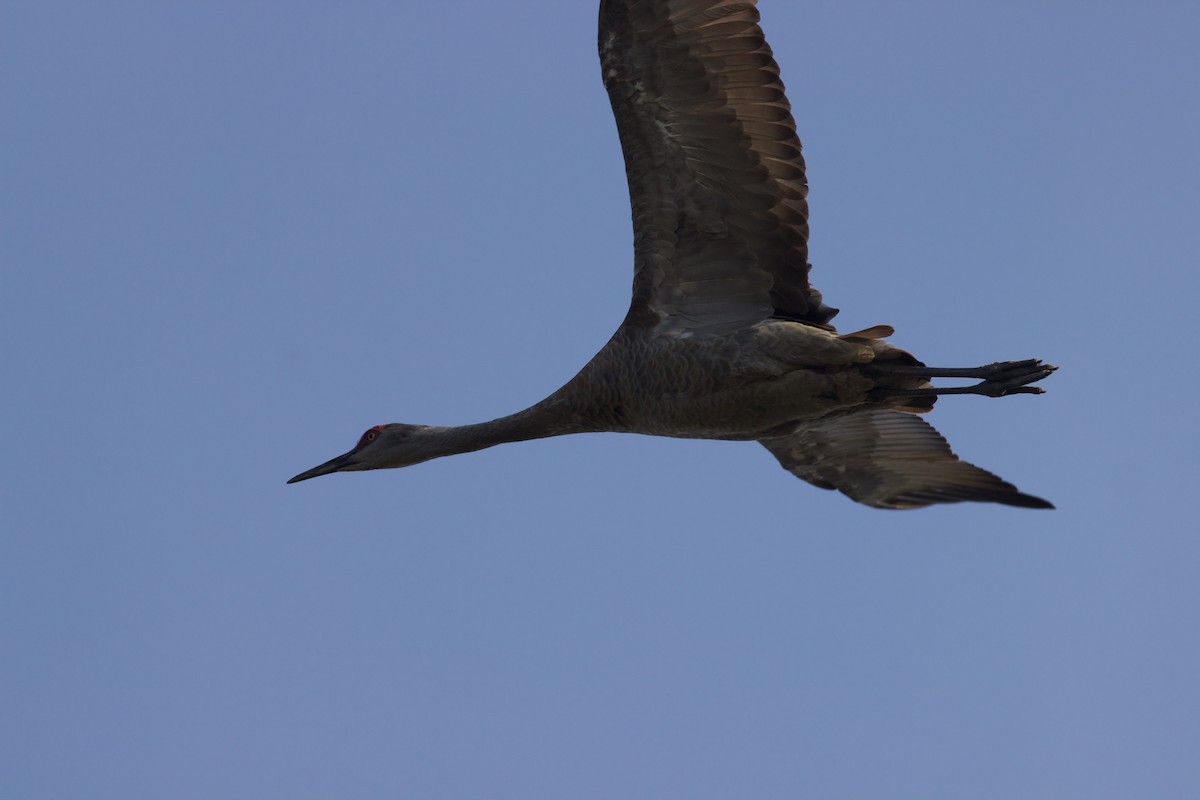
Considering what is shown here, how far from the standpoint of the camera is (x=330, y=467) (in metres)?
13.1

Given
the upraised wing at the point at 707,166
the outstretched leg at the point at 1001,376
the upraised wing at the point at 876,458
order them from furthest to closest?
the upraised wing at the point at 876,458, the outstretched leg at the point at 1001,376, the upraised wing at the point at 707,166

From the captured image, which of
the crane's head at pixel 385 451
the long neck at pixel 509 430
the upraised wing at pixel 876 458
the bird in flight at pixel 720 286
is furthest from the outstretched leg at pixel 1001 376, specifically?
the crane's head at pixel 385 451

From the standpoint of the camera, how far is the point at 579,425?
12.1 metres

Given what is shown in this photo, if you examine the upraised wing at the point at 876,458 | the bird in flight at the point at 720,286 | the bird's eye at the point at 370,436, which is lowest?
the upraised wing at the point at 876,458

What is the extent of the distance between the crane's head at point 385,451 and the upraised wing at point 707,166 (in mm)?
2327

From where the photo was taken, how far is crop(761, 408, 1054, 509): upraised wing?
1239 cm

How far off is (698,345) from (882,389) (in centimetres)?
140

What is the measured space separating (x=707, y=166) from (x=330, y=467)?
4276mm

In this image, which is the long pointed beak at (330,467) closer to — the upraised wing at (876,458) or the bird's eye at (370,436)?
the bird's eye at (370,436)

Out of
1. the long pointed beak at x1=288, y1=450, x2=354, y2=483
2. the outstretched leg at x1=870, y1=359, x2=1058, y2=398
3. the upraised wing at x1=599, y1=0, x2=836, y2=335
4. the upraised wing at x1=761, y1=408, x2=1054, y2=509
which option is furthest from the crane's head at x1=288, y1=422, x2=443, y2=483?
the outstretched leg at x1=870, y1=359, x2=1058, y2=398

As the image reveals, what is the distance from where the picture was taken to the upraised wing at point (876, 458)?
1239 centimetres

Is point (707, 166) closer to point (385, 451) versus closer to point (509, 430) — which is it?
point (509, 430)

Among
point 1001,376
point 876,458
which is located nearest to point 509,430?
point 876,458

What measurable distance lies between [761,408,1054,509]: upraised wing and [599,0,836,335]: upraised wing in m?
1.38
